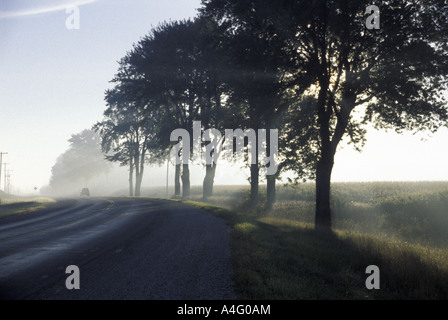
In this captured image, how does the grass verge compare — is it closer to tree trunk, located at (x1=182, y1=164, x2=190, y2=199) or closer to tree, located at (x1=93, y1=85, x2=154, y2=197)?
tree trunk, located at (x1=182, y1=164, x2=190, y2=199)

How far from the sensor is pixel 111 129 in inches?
1834

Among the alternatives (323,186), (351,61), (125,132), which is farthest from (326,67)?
(125,132)

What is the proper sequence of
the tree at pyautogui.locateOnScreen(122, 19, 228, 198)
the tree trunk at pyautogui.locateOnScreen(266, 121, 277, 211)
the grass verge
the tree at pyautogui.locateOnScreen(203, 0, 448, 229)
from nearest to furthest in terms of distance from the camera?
the grass verge → the tree at pyautogui.locateOnScreen(203, 0, 448, 229) → the tree trunk at pyautogui.locateOnScreen(266, 121, 277, 211) → the tree at pyautogui.locateOnScreen(122, 19, 228, 198)

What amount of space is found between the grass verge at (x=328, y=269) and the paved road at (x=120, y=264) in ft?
1.61

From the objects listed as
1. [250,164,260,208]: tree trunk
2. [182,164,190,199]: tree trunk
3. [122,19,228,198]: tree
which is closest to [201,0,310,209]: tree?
[250,164,260,208]: tree trunk

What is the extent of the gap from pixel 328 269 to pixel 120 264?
4594 mm

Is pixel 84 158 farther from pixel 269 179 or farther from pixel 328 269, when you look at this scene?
pixel 328 269

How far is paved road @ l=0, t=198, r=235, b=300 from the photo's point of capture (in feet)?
17.6

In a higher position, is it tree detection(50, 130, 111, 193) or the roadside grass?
tree detection(50, 130, 111, 193)

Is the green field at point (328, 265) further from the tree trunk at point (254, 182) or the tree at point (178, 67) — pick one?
the tree at point (178, 67)

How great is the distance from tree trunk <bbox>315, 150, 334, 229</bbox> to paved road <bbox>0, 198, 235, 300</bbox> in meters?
5.64

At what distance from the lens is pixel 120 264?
281 inches
